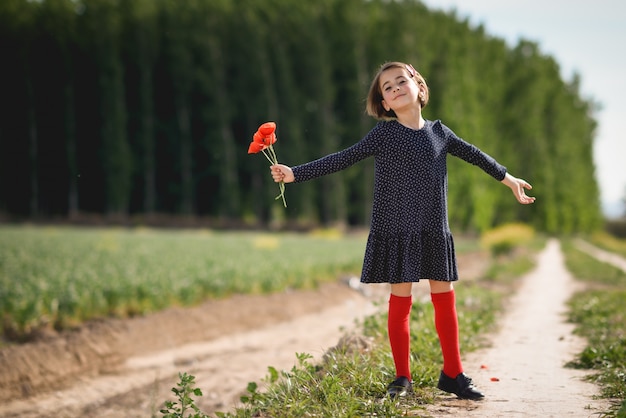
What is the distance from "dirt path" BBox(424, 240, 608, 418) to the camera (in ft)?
11.6

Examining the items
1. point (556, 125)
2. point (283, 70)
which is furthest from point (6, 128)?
point (556, 125)

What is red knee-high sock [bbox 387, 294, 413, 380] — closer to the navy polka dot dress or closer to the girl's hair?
the navy polka dot dress

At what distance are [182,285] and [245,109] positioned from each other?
78.7ft

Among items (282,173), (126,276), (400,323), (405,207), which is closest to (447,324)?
(400,323)

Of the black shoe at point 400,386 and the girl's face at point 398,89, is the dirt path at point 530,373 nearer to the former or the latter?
the black shoe at point 400,386

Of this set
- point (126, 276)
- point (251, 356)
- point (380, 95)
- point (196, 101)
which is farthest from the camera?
point (196, 101)

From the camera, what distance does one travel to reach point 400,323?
3844 mm

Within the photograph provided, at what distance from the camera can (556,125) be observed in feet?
141

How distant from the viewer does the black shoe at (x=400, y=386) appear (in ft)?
12.2

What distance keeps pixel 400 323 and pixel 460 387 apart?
53 cm

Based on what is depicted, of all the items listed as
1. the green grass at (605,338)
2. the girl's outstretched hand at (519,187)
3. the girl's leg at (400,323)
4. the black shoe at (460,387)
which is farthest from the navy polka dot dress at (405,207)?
the green grass at (605,338)

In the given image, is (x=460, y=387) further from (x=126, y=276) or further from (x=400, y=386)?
(x=126, y=276)

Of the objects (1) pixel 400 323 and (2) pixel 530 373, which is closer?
(1) pixel 400 323

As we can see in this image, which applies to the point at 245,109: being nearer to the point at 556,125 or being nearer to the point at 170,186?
the point at 170,186
